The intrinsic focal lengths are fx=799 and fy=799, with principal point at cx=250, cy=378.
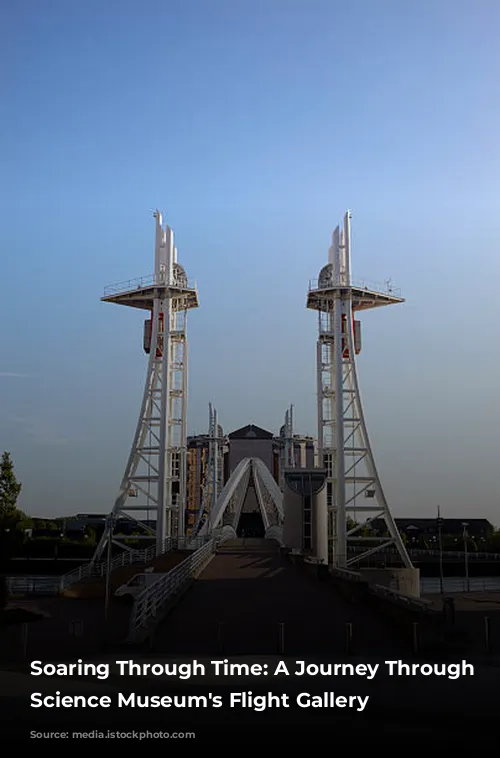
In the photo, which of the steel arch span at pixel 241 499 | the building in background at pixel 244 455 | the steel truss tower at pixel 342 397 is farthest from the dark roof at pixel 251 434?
the steel truss tower at pixel 342 397

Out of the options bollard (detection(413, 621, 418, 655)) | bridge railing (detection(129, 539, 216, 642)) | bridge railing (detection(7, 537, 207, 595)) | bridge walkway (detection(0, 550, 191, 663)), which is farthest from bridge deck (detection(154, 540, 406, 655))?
bridge railing (detection(7, 537, 207, 595))

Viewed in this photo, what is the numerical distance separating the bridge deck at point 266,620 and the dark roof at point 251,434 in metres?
110

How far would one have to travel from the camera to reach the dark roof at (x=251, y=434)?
138875mm

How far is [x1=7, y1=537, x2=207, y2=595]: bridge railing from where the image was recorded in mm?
41969

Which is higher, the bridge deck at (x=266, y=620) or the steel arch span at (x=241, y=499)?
the steel arch span at (x=241, y=499)

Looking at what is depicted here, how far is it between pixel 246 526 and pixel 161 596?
317 feet

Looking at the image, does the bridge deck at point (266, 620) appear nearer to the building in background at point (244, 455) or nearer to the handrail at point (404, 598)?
the handrail at point (404, 598)

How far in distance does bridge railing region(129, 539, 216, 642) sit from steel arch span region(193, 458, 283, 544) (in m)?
39.6

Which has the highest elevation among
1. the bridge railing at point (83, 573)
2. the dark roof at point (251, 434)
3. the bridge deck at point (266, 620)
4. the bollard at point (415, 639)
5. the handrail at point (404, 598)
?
the dark roof at point (251, 434)

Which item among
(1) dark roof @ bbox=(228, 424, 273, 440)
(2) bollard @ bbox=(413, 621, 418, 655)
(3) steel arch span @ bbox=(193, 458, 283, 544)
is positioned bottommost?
(2) bollard @ bbox=(413, 621, 418, 655)

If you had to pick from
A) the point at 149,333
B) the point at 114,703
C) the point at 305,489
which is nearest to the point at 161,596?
the point at 114,703

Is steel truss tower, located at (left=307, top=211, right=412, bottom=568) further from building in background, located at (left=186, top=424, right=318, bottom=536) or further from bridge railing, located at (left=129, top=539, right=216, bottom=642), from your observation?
building in background, located at (left=186, top=424, right=318, bottom=536)

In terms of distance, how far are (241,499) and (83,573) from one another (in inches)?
2111

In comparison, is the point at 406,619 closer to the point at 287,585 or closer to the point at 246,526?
the point at 287,585
